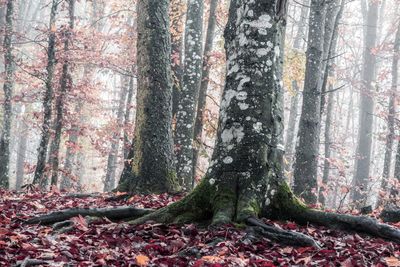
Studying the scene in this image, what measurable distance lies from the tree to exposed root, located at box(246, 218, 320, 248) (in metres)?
0.24

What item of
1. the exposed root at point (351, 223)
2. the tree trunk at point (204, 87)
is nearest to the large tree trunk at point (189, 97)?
the tree trunk at point (204, 87)

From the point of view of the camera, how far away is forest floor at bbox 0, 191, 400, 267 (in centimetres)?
379

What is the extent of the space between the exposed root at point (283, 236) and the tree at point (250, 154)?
9.4 inches

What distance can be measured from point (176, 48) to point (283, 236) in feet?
31.9

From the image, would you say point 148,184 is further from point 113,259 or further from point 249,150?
point 113,259

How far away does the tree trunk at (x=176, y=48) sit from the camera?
12555 mm

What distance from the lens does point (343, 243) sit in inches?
187

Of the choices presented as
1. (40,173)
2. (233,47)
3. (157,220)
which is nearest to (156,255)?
(157,220)

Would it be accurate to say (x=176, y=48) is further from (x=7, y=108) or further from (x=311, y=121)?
(x=7, y=108)

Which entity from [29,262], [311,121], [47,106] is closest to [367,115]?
[311,121]

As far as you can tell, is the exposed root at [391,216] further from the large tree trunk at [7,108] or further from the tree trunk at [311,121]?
the large tree trunk at [7,108]

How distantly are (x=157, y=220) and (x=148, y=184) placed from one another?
288cm

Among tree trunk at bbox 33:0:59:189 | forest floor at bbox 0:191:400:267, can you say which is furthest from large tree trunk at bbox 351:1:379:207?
forest floor at bbox 0:191:400:267

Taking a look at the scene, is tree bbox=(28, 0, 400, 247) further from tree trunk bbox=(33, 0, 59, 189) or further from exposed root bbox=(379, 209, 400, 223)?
tree trunk bbox=(33, 0, 59, 189)
